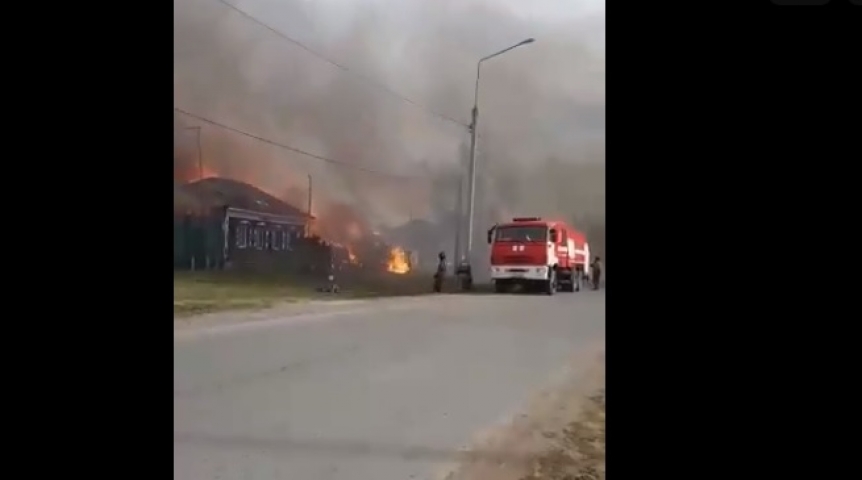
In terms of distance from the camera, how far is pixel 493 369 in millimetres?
2203

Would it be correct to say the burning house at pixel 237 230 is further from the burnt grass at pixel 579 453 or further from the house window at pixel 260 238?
the burnt grass at pixel 579 453

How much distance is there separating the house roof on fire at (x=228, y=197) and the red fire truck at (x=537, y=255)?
2.56 feet

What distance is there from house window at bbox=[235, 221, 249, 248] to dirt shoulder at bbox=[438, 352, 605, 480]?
→ 111cm

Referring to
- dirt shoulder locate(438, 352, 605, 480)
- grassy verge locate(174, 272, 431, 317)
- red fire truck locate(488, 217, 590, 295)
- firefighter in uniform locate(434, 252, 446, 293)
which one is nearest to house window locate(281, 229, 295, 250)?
Answer: grassy verge locate(174, 272, 431, 317)

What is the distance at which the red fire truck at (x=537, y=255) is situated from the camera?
183cm

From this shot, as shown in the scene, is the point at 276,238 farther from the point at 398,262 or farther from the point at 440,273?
the point at 440,273

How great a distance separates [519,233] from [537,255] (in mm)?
157

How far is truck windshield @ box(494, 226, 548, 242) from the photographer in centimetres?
213

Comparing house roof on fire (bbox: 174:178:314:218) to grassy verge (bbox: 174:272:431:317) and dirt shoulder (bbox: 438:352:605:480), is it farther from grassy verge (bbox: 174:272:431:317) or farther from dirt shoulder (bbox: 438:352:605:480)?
dirt shoulder (bbox: 438:352:605:480)

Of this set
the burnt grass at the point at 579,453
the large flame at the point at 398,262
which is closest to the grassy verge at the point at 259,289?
Result: the large flame at the point at 398,262
